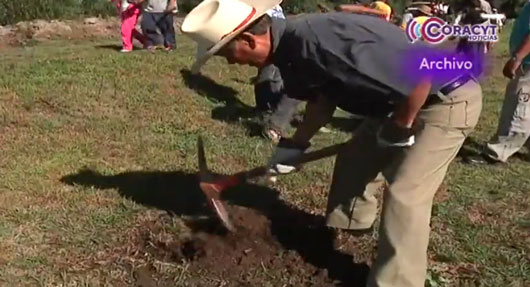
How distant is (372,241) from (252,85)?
14.5 feet

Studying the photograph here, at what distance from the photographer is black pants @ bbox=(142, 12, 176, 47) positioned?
12.5 meters

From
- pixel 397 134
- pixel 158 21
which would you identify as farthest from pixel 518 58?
pixel 158 21

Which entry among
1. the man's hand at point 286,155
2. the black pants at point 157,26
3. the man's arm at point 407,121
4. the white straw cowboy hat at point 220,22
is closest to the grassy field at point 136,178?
the man's hand at point 286,155

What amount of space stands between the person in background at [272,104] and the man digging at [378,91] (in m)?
2.58

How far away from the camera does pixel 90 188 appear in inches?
224

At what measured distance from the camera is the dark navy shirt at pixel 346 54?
389 cm

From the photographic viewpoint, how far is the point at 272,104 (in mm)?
8000

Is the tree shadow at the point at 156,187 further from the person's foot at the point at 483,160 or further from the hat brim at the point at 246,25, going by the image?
the person's foot at the point at 483,160

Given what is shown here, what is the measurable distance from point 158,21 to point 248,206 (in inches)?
295

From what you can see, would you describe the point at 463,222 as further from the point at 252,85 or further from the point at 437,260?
the point at 252,85

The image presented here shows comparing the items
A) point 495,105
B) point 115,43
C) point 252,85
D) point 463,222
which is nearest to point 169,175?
point 463,222

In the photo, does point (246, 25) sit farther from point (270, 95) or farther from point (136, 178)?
point (270, 95)

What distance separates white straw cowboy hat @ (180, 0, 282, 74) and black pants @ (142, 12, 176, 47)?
8.54 m

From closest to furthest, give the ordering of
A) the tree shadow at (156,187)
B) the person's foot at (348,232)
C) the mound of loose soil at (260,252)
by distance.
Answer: the mound of loose soil at (260,252)
the person's foot at (348,232)
the tree shadow at (156,187)
